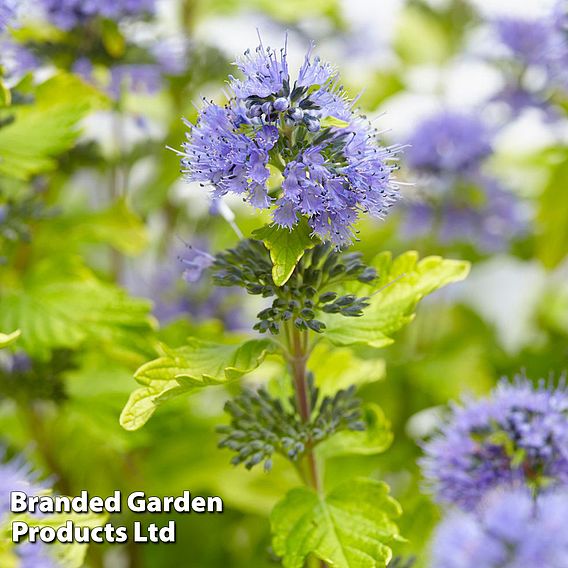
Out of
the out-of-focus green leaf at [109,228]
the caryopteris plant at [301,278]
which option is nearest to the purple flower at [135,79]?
the out-of-focus green leaf at [109,228]

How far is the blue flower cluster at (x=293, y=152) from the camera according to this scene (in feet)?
1.53

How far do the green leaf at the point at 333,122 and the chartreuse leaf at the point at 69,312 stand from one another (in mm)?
254

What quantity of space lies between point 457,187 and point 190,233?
14.9 inches

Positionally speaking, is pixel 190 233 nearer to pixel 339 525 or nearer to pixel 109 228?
pixel 109 228

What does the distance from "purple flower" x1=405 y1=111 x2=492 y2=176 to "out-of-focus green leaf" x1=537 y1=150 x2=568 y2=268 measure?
101mm

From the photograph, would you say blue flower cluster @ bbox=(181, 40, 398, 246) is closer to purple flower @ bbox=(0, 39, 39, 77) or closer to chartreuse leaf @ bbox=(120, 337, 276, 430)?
chartreuse leaf @ bbox=(120, 337, 276, 430)

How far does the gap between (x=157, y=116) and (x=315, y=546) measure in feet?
2.48

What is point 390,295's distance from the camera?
0.56 metres

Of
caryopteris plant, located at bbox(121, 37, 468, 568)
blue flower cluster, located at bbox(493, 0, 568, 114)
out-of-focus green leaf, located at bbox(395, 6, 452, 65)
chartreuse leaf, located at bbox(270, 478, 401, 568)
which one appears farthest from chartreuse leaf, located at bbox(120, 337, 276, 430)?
out-of-focus green leaf, located at bbox(395, 6, 452, 65)

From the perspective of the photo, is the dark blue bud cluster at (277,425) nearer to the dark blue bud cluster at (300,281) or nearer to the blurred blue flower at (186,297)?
the dark blue bud cluster at (300,281)

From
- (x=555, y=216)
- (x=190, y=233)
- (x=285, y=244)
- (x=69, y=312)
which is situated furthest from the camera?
(x=190, y=233)

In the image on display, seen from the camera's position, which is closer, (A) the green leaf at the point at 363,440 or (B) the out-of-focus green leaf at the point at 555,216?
(A) the green leaf at the point at 363,440

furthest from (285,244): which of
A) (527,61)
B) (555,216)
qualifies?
(527,61)

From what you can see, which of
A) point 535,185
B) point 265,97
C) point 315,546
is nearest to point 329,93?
point 265,97
